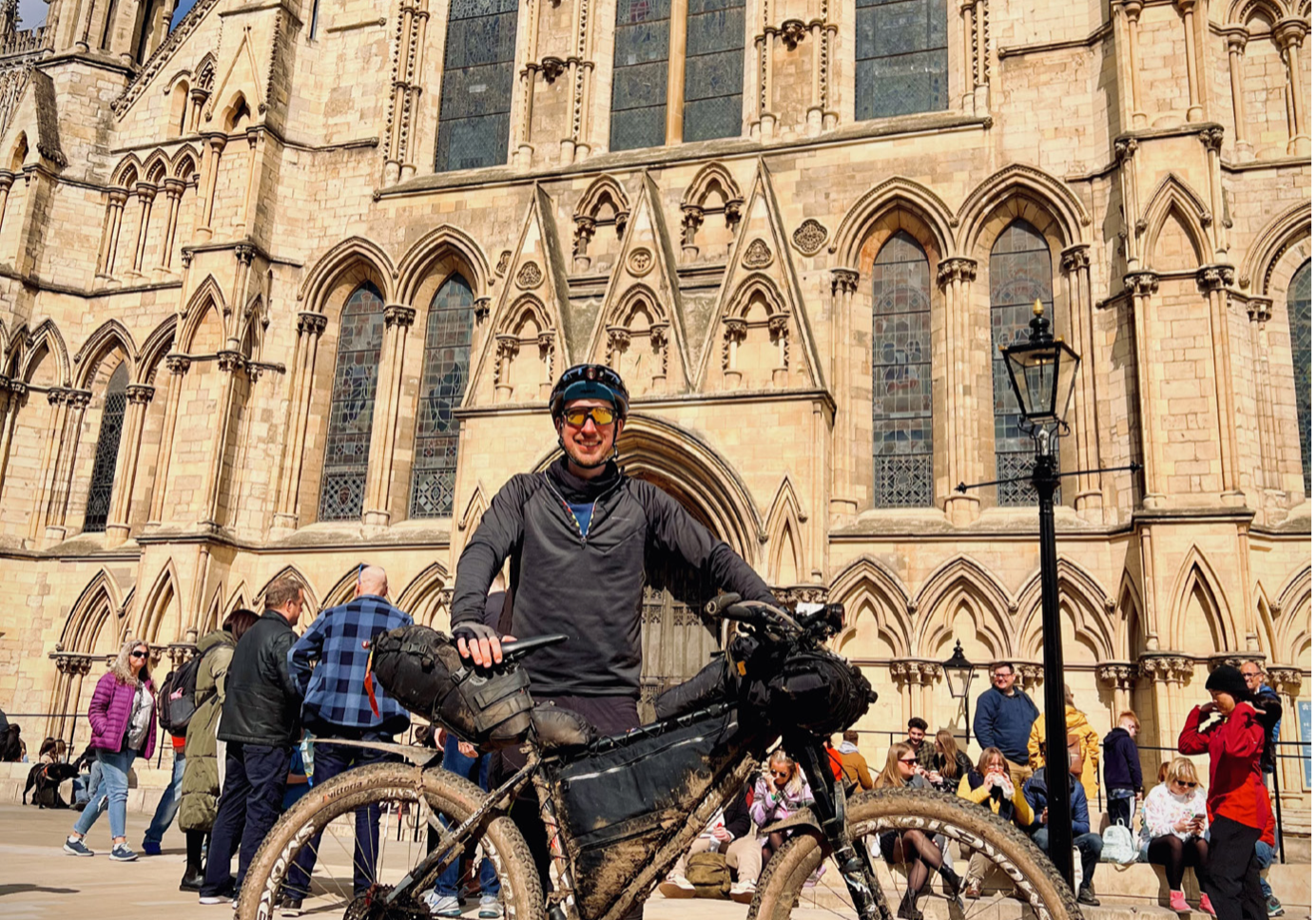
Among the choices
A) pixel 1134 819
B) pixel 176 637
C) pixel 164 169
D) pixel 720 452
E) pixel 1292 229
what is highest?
pixel 164 169

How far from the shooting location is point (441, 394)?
56.9 feet

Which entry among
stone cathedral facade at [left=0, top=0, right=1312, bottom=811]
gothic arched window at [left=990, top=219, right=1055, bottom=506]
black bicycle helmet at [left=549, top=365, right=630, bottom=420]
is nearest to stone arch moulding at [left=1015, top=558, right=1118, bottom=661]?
stone cathedral facade at [left=0, top=0, right=1312, bottom=811]

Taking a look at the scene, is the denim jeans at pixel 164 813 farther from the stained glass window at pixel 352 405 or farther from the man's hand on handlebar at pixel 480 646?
the stained glass window at pixel 352 405

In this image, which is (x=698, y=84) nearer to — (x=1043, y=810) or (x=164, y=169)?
(x=164, y=169)

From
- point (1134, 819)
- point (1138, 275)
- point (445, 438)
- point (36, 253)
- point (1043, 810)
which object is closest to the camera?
point (1043, 810)

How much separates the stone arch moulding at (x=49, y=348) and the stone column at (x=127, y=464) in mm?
1312

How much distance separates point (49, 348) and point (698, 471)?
39.4ft

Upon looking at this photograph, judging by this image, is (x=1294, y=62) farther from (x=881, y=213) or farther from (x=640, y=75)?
(x=640, y=75)

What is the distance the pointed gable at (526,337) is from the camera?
50.1 ft

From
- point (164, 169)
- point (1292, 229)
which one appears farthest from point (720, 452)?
point (164, 169)

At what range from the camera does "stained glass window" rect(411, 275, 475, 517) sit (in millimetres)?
16859

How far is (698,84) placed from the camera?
1742 centimetres

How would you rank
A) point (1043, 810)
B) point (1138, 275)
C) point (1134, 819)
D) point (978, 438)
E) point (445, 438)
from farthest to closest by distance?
point (445, 438), point (978, 438), point (1138, 275), point (1134, 819), point (1043, 810)

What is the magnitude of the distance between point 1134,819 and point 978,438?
19.1 ft
